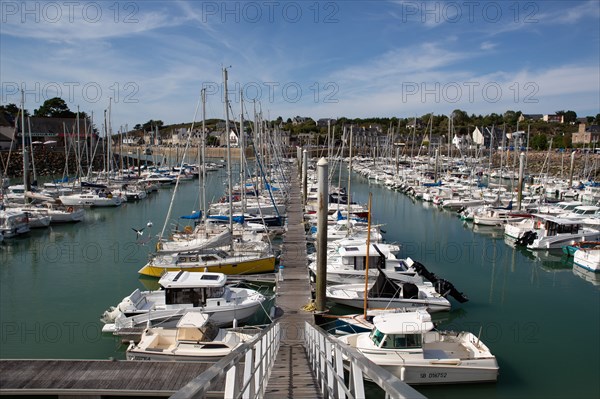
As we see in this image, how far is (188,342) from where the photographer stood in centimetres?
1430

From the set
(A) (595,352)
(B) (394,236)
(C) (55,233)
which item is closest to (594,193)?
(B) (394,236)

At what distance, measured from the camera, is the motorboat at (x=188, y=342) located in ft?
45.7

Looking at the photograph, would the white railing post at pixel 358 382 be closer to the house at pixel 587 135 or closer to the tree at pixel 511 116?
the house at pixel 587 135

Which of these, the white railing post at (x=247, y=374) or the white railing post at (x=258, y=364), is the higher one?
the white railing post at (x=247, y=374)

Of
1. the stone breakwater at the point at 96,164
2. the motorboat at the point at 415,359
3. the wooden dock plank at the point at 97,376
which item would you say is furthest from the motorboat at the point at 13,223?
the stone breakwater at the point at 96,164

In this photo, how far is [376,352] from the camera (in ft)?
44.5

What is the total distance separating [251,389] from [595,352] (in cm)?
1592

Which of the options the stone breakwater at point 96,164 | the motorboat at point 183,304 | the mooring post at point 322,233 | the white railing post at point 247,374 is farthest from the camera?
the stone breakwater at point 96,164

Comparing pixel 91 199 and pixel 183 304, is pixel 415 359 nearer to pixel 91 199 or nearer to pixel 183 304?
pixel 183 304

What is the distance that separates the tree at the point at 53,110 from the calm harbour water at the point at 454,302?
107 meters

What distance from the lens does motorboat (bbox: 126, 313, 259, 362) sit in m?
13.9

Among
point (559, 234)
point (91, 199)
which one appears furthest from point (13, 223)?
point (559, 234)

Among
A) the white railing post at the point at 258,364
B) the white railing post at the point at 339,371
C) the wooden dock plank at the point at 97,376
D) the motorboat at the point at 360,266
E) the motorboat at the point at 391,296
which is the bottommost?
the wooden dock plank at the point at 97,376

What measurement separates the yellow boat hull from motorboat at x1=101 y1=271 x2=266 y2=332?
447 cm
